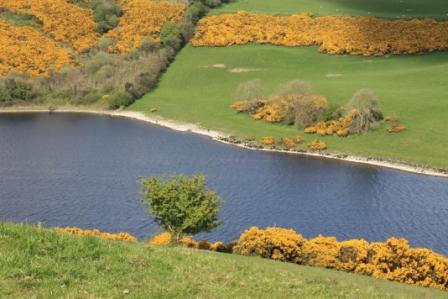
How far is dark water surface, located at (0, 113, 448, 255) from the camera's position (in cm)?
8081

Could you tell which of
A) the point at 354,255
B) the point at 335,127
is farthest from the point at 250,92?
the point at 354,255

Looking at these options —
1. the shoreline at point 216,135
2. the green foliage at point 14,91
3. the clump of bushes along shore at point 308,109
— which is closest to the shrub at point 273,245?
the shoreline at point 216,135

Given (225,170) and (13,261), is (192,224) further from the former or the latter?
(225,170)

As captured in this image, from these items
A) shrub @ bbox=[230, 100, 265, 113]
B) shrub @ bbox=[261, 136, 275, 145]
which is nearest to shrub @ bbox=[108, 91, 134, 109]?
shrub @ bbox=[230, 100, 265, 113]

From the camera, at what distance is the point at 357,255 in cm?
5909

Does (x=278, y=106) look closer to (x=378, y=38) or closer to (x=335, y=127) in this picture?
(x=335, y=127)

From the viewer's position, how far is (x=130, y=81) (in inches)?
6791

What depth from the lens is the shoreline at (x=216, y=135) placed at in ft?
367

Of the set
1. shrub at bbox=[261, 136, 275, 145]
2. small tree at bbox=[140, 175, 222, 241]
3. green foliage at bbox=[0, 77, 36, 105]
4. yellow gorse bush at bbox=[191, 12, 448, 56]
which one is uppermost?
small tree at bbox=[140, 175, 222, 241]

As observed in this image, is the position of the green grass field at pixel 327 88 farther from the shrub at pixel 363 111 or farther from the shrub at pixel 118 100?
the shrub at pixel 118 100

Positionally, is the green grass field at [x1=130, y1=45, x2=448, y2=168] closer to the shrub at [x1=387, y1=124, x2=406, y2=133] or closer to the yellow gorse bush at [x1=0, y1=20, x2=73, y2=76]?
the shrub at [x1=387, y1=124, x2=406, y2=133]

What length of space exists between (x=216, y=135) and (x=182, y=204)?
255 feet

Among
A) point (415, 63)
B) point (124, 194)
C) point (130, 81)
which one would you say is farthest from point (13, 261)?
point (415, 63)

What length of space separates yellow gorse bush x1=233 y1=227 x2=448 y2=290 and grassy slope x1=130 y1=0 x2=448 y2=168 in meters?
59.0
